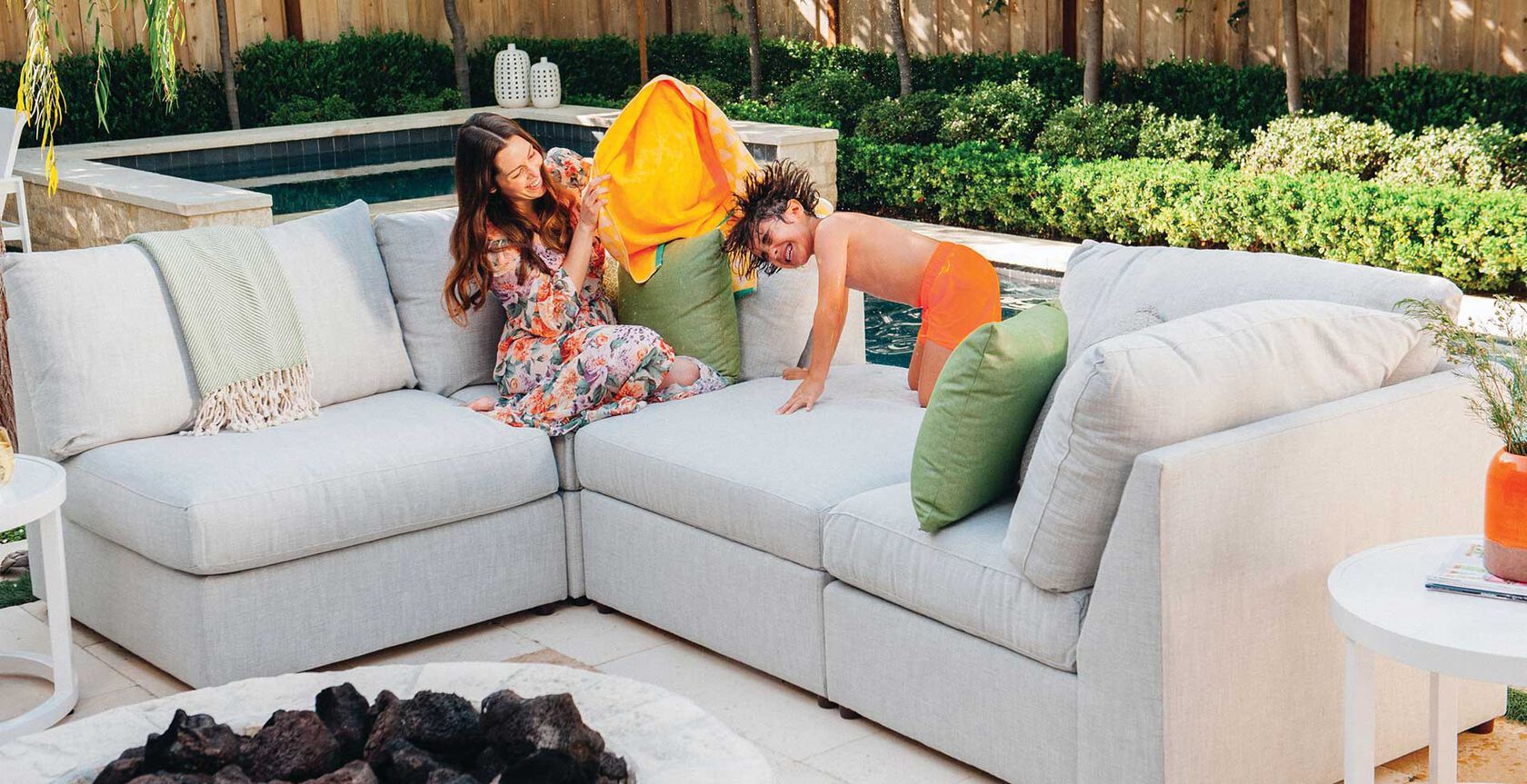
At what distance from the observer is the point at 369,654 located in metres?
3.89

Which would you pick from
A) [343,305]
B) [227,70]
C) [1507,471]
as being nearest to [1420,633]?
[1507,471]

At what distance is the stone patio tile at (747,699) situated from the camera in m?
3.26

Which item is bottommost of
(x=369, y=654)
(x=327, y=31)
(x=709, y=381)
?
(x=369, y=654)

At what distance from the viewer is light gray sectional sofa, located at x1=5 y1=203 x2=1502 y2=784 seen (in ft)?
8.75

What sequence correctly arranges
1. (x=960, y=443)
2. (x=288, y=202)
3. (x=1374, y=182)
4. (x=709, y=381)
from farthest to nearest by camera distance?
(x=288, y=202) → (x=1374, y=182) → (x=709, y=381) → (x=960, y=443)

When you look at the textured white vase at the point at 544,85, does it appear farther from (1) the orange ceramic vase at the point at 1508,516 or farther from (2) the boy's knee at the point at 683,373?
(1) the orange ceramic vase at the point at 1508,516

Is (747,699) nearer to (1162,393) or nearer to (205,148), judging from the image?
(1162,393)

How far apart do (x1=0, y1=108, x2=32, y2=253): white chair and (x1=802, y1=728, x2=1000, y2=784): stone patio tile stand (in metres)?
4.08

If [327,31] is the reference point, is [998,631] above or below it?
below

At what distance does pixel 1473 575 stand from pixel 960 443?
36.3 inches

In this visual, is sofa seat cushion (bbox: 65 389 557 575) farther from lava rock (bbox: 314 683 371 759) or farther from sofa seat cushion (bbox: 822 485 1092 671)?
lava rock (bbox: 314 683 371 759)

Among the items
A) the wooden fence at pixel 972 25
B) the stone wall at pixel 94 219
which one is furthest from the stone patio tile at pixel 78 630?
the wooden fence at pixel 972 25

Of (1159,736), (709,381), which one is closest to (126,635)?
(709,381)

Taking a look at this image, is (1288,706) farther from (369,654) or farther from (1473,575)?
(369,654)
